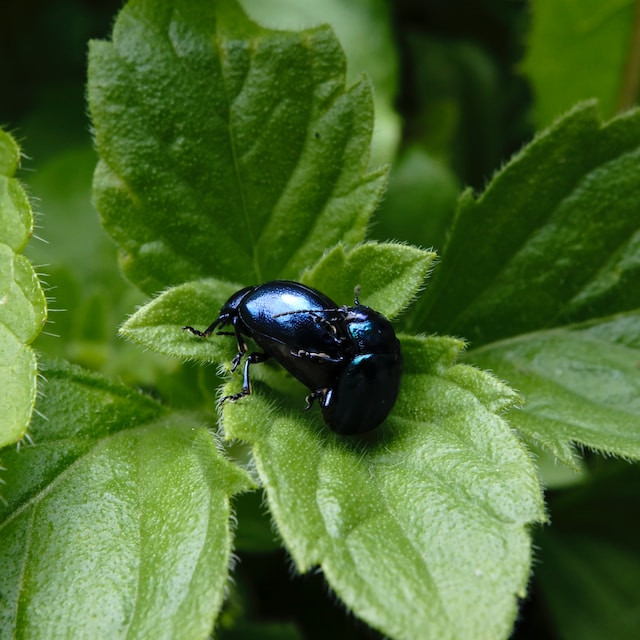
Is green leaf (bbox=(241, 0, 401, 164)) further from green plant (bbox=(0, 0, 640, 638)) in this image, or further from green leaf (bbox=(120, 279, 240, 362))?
green leaf (bbox=(120, 279, 240, 362))

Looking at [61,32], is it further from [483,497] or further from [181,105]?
[483,497]

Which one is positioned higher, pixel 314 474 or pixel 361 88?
pixel 361 88

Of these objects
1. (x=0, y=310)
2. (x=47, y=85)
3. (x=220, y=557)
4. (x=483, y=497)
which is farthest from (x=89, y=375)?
(x=47, y=85)

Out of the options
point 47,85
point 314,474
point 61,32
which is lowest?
point 47,85

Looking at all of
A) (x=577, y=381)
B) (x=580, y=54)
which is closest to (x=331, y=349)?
(x=577, y=381)

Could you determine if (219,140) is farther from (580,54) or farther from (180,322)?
(580,54)

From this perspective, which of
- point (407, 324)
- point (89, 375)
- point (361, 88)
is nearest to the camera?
point (89, 375)

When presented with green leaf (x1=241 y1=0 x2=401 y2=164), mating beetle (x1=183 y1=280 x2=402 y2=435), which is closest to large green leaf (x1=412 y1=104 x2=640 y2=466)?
mating beetle (x1=183 y1=280 x2=402 y2=435)
